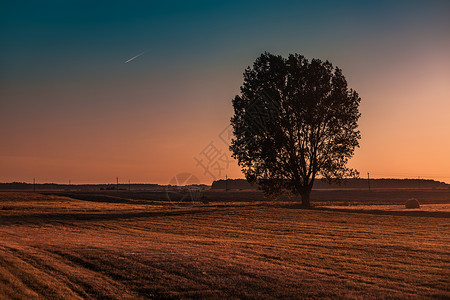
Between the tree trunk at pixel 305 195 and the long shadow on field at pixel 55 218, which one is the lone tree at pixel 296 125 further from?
the long shadow on field at pixel 55 218

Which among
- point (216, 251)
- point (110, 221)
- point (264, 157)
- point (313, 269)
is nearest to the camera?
point (313, 269)

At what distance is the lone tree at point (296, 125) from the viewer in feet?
172

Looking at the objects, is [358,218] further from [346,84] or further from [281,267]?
[281,267]

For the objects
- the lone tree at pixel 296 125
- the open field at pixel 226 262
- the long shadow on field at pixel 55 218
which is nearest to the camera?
the open field at pixel 226 262

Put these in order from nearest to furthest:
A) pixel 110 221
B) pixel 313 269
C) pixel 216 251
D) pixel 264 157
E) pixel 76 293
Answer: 1. pixel 76 293
2. pixel 313 269
3. pixel 216 251
4. pixel 110 221
5. pixel 264 157

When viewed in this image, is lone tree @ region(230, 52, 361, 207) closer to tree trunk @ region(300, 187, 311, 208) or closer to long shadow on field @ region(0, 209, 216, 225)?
tree trunk @ region(300, 187, 311, 208)

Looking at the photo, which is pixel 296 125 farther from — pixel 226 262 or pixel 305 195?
pixel 226 262

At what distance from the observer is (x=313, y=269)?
16656mm

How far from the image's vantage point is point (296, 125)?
174 feet

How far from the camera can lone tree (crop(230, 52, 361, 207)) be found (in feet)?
172

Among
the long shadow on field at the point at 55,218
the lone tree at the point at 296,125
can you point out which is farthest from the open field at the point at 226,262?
the lone tree at the point at 296,125

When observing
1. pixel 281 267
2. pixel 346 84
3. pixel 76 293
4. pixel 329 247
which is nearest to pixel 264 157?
pixel 346 84

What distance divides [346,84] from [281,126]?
10.3m

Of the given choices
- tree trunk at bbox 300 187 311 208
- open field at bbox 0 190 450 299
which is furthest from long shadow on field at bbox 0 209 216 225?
tree trunk at bbox 300 187 311 208
